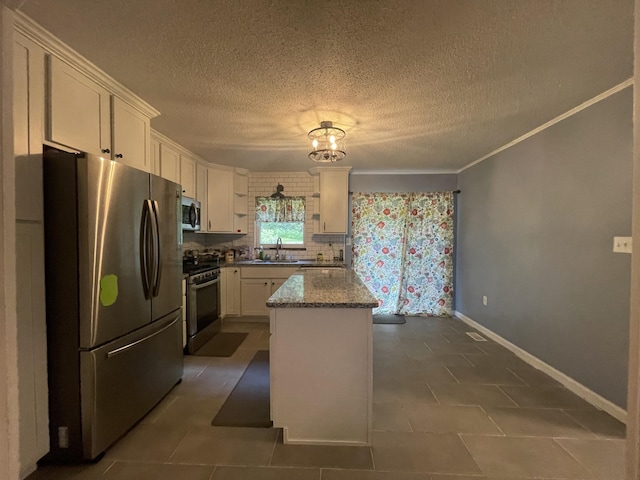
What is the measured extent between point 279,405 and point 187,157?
10.3ft

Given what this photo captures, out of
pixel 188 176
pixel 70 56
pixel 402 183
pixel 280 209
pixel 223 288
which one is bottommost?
pixel 223 288

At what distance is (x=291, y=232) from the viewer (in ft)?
16.1

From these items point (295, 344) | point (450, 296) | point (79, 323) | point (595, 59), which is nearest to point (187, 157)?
point (79, 323)

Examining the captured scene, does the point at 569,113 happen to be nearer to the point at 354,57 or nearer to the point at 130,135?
the point at 354,57

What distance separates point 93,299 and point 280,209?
11.1 feet

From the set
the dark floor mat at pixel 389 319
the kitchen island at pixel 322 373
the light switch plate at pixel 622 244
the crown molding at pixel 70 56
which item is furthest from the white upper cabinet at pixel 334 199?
the light switch plate at pixel 622 244

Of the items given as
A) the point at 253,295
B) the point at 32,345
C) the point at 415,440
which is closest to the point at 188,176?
the point at 253,295

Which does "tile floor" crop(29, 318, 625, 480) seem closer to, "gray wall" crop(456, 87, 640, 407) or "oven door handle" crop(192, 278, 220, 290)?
"gray wall" crop(456, 87, 640, 407)

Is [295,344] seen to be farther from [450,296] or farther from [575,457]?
[450,296]

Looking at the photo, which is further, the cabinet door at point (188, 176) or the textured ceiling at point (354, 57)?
the cabinet door at point (188, 176)

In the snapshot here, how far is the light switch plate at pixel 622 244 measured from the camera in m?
1.96

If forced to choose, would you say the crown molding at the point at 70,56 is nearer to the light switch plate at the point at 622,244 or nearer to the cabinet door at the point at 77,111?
the cabinet door at the point at 77,111

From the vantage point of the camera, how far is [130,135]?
2.25 metres

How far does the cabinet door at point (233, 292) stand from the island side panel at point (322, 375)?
2.64 m
